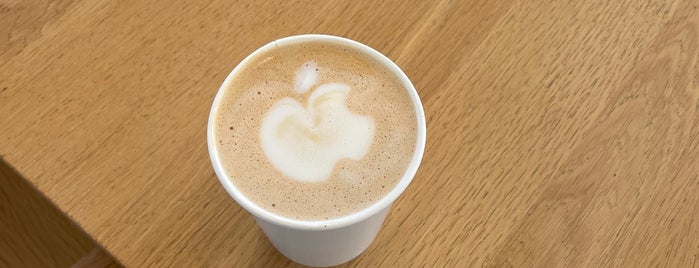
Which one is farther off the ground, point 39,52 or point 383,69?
point 383,69

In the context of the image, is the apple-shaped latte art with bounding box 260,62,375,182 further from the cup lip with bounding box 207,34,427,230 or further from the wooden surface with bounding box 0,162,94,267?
the wooden surface with bounding box 0,162,94,267

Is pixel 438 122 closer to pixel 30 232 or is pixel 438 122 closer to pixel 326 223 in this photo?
pixel 326 223

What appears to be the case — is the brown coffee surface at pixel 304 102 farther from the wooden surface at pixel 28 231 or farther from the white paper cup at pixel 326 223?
the wooden surface at pixel 28 231

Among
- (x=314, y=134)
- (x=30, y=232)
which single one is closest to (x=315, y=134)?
(x=314, y=134)

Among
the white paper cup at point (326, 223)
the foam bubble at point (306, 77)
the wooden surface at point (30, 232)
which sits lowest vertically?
the wooden surface at point (30, 232)

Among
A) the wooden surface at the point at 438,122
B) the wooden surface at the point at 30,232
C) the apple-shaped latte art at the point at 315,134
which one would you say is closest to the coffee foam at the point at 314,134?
the apple-shaped latte art at the point at 315,134

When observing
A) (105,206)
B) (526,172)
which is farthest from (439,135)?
(105,206)

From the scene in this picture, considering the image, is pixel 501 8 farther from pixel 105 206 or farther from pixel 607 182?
pixel 105 206

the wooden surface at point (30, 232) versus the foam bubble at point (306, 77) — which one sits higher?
the foam bubble at point (306, 77)
